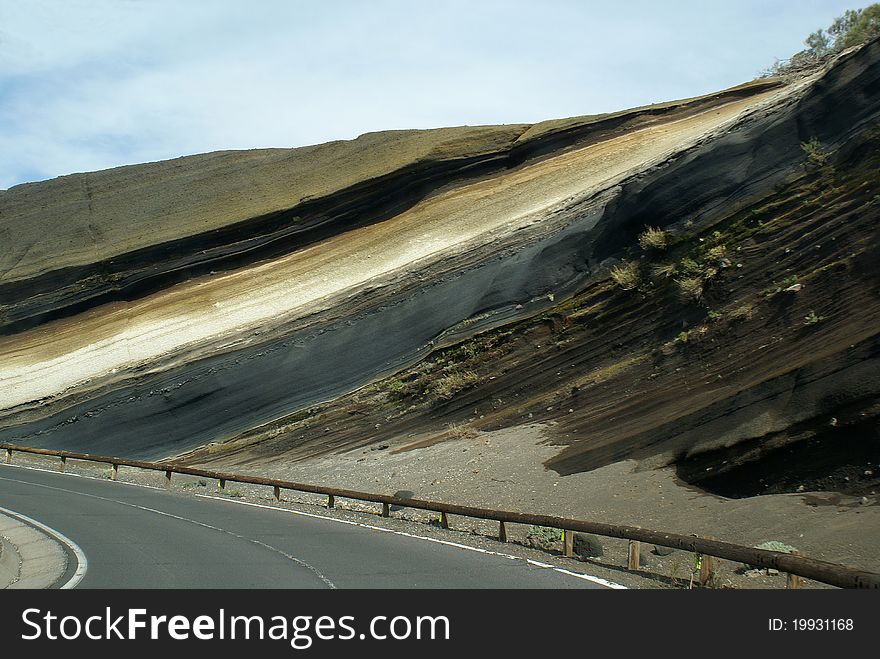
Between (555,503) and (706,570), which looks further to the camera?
(555,503)

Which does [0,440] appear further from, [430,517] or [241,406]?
[430,517]

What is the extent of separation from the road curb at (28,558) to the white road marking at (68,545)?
12cm

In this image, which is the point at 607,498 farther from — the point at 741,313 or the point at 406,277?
the point at 406,277

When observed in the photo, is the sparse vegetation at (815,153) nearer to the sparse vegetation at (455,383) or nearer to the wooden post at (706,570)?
the sparse vegetation at (455,383)

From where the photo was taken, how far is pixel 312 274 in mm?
35531

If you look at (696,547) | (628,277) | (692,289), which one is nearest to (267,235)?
(628,277)

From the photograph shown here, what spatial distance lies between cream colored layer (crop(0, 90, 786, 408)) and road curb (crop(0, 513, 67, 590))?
19.5 meters

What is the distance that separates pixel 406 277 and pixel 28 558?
2079cm

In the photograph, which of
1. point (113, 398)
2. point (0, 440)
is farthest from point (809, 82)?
point (0, 440)

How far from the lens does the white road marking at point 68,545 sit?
9.32 metres

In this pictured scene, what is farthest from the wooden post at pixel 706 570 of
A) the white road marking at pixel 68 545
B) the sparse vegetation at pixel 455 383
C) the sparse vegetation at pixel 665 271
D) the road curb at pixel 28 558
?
the sparse vegetation at pixel 455 383

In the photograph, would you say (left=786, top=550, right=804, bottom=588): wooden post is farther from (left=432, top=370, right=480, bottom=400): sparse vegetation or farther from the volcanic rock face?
(left=432, top=370, right=480, bottom=400): sparse vegetation

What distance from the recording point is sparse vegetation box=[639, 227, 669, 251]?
76.2 ft

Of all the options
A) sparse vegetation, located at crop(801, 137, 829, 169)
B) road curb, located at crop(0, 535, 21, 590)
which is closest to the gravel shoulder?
road curb, located at crop(0, 535, 21, 590)
